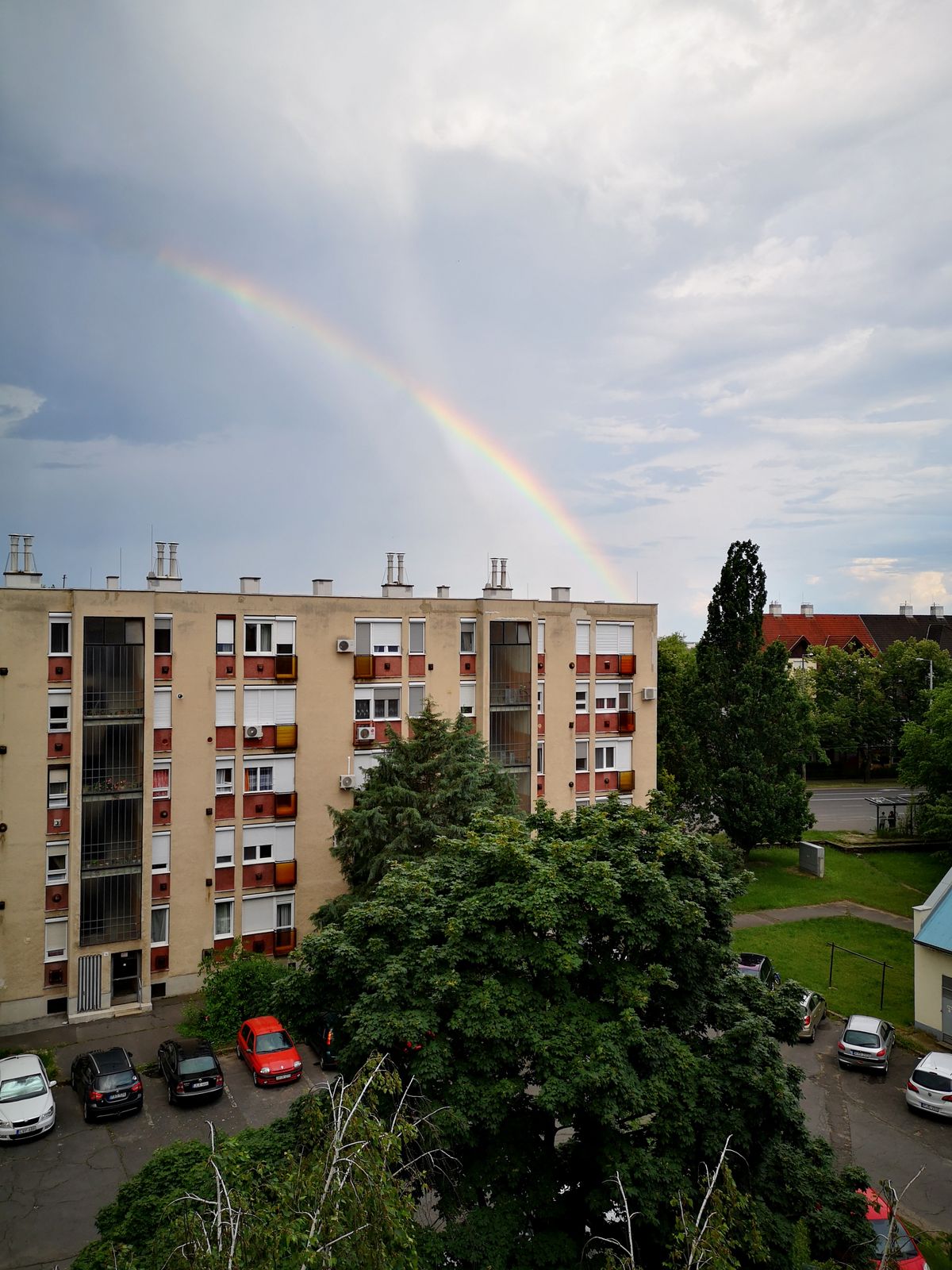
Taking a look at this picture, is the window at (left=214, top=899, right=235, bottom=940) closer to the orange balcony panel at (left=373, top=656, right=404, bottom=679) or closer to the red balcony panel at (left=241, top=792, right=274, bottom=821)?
the red balcony panel at (left=241, top=792, right=274, bottom=821)

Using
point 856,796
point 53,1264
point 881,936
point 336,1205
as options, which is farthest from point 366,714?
point 856,796

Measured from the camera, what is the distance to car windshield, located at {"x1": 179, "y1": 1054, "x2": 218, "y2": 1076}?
2102cm

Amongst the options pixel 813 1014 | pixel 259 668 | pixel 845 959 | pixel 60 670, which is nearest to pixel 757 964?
pixel 813 1014

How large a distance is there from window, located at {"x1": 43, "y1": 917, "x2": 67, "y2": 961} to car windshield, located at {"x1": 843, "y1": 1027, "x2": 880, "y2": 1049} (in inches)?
867

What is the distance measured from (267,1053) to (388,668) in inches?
491

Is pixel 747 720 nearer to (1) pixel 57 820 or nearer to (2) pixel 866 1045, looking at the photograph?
(2) pixel 866 1045

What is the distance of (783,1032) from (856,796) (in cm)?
5055

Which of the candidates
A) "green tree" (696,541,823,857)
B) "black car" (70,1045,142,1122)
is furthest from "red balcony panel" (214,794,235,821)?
"green tree" (696,541,823,857)

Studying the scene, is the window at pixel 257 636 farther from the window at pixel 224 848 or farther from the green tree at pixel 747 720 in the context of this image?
the green tree at pixel 747 720

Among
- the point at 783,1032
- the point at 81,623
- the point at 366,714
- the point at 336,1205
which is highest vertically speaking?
the point at 81,623

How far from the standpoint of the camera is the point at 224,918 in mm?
27938

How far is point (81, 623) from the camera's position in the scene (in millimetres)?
25547

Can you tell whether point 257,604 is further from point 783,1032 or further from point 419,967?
point 783,1032

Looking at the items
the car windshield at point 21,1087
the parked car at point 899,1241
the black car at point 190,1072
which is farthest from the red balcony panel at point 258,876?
the parked car at point 899,1241
